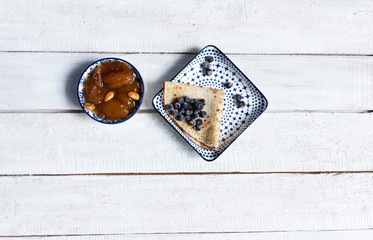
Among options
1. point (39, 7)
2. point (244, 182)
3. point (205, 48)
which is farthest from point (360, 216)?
point (39, 7)

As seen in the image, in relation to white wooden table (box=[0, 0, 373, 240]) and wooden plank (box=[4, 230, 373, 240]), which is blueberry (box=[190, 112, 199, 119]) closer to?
white wooden table (box=[0, 0, 373, 240])

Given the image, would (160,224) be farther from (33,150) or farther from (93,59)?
(93,59)

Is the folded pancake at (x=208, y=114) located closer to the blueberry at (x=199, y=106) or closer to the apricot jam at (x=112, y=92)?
the blueberry at (x=199, y=106)

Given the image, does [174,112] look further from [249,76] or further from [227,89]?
[249,76]

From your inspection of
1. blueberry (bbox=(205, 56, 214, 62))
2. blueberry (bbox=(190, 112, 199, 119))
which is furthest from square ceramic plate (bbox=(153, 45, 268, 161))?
blueberry (bbox=(190, 112, 199, 119))

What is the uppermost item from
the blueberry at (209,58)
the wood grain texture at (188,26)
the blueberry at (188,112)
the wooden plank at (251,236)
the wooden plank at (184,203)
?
the wood grain texture at (188,26)

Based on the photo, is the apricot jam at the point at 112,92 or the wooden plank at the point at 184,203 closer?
the apricot jam at the point at 112,92

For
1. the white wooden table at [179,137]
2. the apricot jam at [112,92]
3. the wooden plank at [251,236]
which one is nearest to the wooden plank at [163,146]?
the white wooden table at [179,137]
